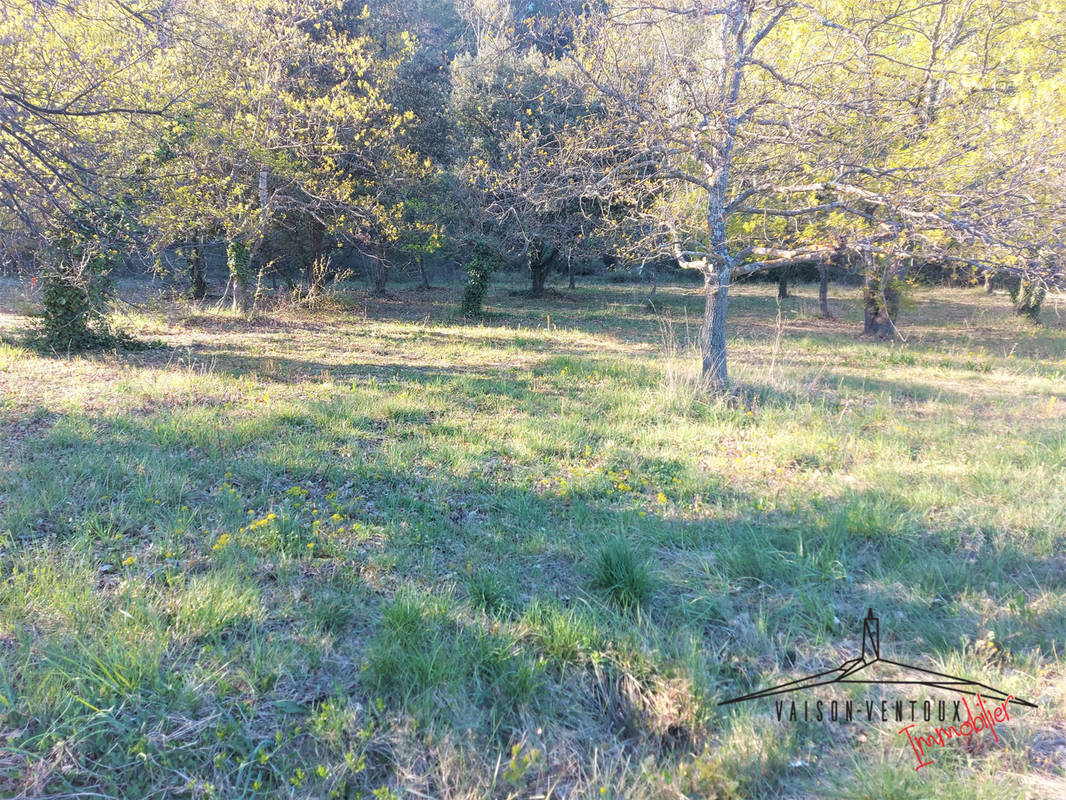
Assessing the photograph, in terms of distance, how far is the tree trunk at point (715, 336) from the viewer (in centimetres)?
810

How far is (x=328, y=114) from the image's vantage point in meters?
14.4

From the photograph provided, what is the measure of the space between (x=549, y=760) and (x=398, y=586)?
4.85 ft

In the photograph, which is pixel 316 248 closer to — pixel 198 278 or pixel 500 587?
pixel 198 278

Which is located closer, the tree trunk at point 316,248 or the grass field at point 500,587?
the grass field at point 500,587

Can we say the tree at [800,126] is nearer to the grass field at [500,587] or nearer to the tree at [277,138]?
the grass field at [500,587]

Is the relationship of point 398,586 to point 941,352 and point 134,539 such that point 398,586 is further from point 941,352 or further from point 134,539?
point 941,352

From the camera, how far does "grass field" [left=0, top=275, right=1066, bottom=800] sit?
240 centimetres

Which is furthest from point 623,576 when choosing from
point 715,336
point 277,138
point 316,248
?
point 316,248

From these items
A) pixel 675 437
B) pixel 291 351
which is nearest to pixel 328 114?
pixel 291 351

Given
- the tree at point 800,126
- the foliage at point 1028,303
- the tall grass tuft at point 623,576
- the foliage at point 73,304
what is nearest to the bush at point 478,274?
the foliage at point 73,304

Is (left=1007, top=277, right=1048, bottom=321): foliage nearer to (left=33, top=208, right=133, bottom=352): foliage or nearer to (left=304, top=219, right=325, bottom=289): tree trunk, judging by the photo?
(left=304, top=219, right=325, bottom=289): tree trunk

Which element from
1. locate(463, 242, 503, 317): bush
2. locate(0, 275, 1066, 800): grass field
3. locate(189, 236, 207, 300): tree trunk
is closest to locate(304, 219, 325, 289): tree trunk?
locate(189, 236, 207, 300): tree trunk

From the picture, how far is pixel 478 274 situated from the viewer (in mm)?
17875

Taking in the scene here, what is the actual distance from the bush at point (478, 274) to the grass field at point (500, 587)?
10.4 meters
